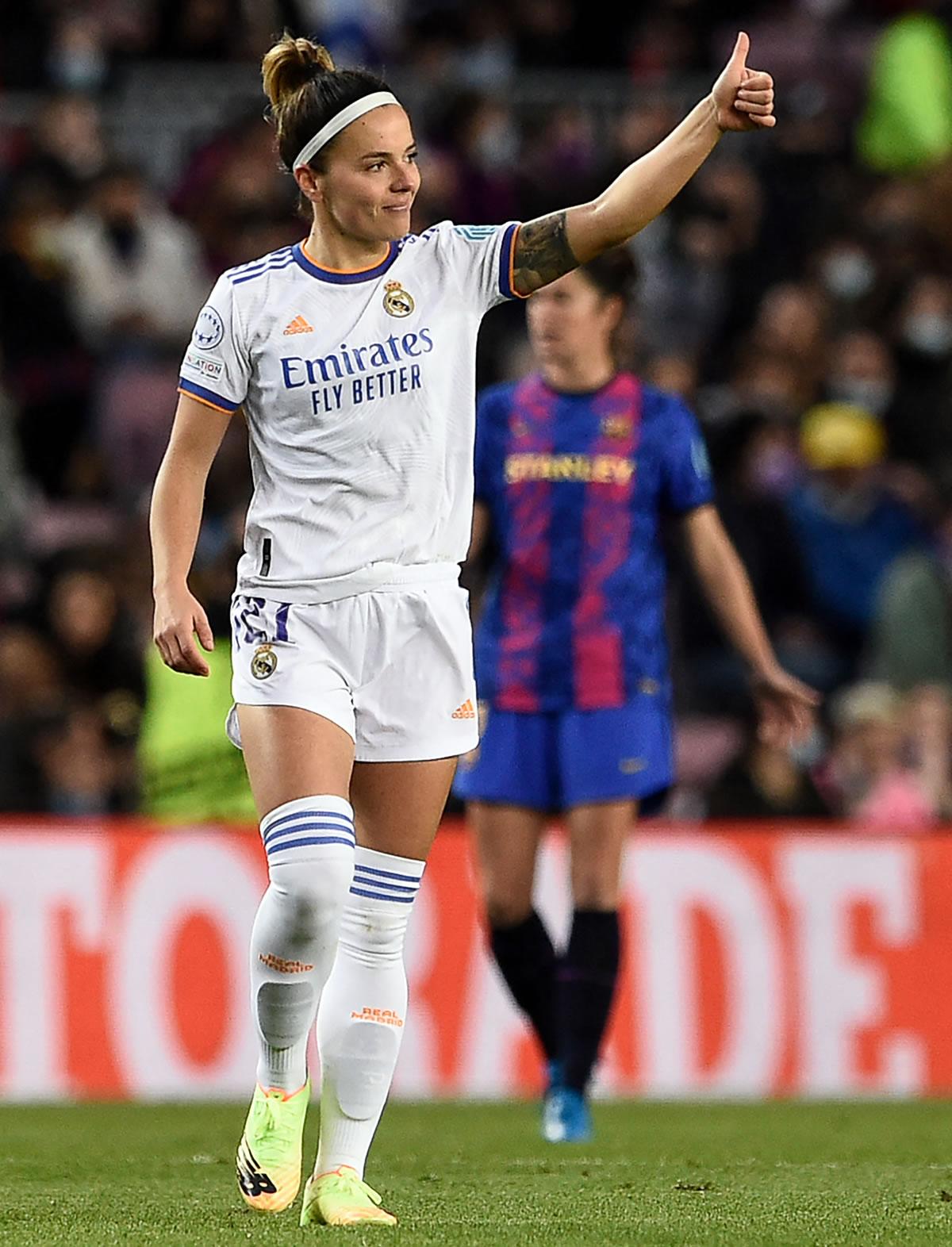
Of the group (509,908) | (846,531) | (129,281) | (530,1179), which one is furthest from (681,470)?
(129,281)

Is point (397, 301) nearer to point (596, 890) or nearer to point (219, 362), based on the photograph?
point (219, 362)

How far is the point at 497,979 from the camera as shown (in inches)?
394

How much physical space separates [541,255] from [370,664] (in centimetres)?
90

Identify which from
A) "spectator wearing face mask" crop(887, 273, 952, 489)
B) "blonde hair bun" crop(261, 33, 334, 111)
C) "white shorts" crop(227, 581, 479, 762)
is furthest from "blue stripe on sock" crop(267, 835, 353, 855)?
"spectator wearing face mask" crop(887, 273, 952, 489)

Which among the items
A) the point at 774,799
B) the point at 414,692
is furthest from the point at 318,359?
the point at 774,799

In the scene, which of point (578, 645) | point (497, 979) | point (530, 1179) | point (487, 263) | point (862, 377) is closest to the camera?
point (487, 263)

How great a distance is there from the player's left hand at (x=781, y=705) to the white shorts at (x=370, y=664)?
7.48 ft

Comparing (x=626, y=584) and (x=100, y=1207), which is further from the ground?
(x=626, y=584)

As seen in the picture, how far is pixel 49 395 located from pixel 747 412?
3534 millimetres

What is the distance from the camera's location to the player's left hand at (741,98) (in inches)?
204

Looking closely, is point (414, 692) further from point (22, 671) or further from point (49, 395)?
point (49, 395)

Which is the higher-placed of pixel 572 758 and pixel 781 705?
pixel 781 705

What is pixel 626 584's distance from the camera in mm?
7742

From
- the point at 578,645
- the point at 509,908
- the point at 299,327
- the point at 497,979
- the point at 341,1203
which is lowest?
the point at 497,979
